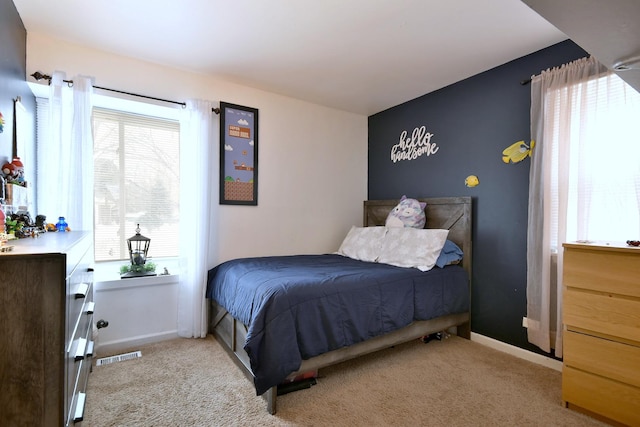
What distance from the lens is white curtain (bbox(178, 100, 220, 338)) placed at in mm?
2768

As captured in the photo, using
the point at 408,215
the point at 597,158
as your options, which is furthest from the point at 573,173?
the point at 408,215

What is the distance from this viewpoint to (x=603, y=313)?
167 cm

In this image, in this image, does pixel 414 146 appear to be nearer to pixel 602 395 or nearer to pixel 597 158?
pixel 597 158

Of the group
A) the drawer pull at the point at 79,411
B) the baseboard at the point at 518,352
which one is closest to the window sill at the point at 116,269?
the drawer pull at the point at 79,411

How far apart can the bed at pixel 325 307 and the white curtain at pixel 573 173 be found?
23.8 inches

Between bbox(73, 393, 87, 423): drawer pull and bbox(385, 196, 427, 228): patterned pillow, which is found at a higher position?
bbox(385, 196, 427, 228): patterned pillow

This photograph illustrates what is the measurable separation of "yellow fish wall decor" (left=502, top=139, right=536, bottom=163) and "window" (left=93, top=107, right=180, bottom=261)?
3.07 m

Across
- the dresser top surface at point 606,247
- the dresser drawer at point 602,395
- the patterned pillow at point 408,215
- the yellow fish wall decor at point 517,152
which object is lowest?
the dresser drawer at point 602,395

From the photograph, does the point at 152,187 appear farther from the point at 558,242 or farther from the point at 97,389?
the point at 558,242

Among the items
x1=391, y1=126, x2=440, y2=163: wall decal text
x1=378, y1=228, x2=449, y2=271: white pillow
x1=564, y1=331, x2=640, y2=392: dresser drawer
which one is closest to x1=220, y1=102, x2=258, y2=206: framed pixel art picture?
x1=378, y1=228, x2=449, y2=271: white pillow

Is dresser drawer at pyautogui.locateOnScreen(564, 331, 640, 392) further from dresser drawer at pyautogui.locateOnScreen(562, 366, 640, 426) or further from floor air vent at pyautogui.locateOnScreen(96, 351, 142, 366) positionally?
floor air vent at pyautogui.locateOnScreen(96, 351, 142, 366)

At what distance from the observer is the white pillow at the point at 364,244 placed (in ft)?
10.2

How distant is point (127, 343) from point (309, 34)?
290cm

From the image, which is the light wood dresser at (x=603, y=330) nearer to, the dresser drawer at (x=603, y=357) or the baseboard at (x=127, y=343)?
the dresser drawer at (x=603, y=357)
